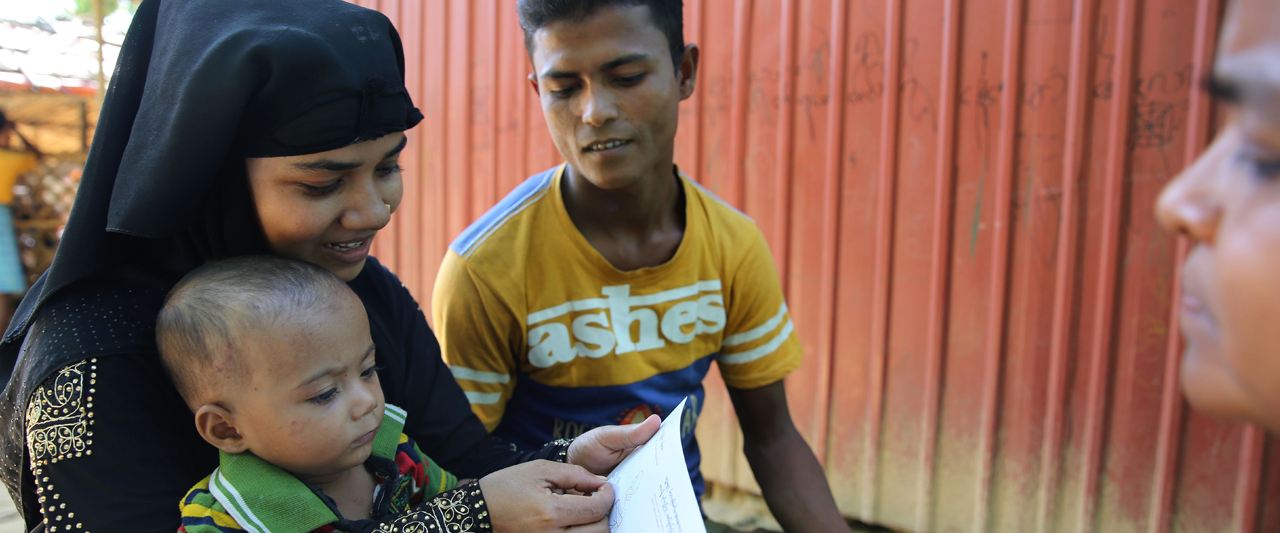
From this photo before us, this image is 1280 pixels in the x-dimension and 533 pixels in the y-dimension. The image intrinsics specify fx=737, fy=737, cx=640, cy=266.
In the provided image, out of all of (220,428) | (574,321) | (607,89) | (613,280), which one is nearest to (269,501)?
(220,428)

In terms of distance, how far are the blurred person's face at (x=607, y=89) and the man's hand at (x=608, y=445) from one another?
0.65 meters

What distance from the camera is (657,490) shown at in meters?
1.17

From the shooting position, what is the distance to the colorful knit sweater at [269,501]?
1096 mm

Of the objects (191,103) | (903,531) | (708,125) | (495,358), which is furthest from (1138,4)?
(191,103)

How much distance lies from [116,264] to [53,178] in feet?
22.4

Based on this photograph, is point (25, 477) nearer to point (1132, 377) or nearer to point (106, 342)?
point (106, 342)

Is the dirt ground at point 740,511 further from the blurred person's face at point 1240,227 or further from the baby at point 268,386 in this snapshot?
the blurred person's face at point 1240,227

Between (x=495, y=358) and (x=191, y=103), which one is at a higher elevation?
(x=191, y=103)

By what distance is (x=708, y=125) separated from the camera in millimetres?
3404

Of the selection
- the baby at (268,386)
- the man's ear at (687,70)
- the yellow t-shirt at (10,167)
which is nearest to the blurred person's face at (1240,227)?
the baby at (268,386)

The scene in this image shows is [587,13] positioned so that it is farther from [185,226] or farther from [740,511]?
[740,511]

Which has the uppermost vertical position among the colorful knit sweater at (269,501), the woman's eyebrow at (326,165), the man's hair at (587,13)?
the man's hair at (587,13)

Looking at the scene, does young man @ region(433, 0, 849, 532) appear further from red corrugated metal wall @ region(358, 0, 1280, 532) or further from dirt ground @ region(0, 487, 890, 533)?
dirt ground @ region(0, 487, 890, 533)

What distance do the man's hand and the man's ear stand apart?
0.99 metres
